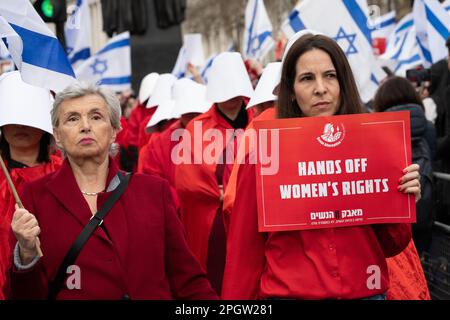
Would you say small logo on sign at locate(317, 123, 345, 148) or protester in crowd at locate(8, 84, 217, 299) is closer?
protester in crowd at locate(8, 84, 217, 299)

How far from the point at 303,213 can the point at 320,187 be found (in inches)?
5.2

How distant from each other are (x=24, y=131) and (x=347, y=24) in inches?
141

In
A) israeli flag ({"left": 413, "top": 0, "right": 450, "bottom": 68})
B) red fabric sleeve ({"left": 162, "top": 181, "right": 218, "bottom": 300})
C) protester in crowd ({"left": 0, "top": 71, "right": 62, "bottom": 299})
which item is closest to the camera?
red fabric sleeve ({"left": 162, "top": 181, "right": 218, "bottom": 300})

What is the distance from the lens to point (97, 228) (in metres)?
3.96

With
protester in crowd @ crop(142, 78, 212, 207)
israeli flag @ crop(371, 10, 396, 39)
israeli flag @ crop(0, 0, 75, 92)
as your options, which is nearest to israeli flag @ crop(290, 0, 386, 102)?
protester in crowd @ crop(142, 78, 212, 207)

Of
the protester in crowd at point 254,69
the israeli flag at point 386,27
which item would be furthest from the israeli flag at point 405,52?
the protester in crowd at point 254,69

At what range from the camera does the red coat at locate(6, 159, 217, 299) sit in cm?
389

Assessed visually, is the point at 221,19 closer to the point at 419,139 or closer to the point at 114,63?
the point at 114,63

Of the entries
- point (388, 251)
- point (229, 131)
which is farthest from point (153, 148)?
point (388, 251)

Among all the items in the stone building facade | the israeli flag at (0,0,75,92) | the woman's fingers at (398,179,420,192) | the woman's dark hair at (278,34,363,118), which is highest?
the stone building facade

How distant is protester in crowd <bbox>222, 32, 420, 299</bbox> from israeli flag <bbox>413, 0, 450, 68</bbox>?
555cm

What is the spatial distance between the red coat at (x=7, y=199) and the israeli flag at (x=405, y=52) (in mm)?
8326

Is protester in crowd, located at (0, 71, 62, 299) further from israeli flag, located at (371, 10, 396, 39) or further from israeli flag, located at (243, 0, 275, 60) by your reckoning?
israeli flag, located at (371, 10, 396, 39)
